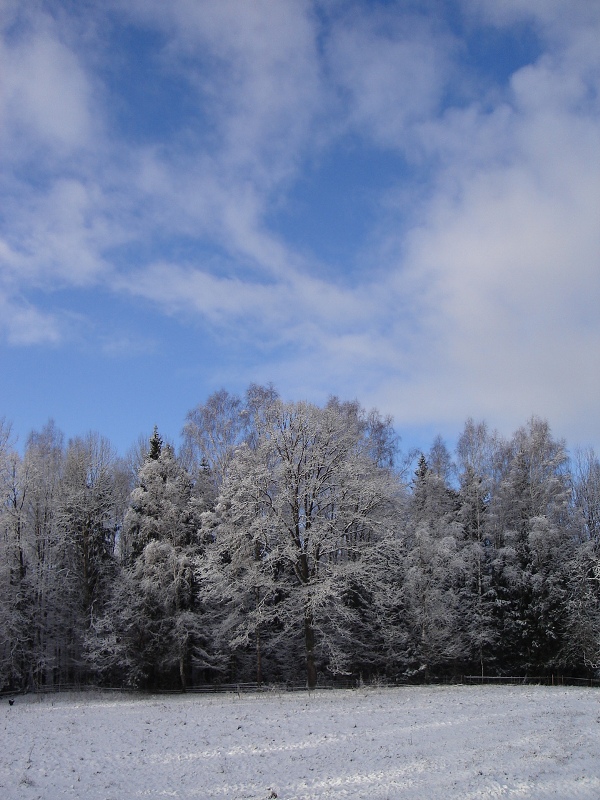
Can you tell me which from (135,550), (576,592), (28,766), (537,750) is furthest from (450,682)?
(28,766)

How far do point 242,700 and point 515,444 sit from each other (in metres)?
28.6

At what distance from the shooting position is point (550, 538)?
38500 millimetres

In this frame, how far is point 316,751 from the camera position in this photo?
16.2m

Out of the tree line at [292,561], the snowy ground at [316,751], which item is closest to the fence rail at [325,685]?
the tree line at [292,561]

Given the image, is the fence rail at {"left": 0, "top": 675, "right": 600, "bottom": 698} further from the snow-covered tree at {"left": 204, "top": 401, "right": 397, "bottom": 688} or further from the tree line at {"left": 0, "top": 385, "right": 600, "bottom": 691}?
the snow-covered tree at {"left": 204, "top": 401, "right": 397, "bottom": 688}

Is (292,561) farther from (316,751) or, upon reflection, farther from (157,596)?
(316,751)

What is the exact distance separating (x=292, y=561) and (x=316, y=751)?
1490cm

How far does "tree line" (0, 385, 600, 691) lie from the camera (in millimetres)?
31766

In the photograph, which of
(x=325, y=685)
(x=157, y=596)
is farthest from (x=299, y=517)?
(x=325, y=685)

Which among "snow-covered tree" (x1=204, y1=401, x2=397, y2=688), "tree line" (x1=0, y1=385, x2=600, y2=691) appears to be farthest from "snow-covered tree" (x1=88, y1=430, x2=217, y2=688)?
"snow-covered tree" (x1=204, y1=401, x2=397, y2=688)

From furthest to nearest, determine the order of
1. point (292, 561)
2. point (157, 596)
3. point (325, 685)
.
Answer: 1. point (325, 685)
2. point (157, 596)
3. point (292, 561)

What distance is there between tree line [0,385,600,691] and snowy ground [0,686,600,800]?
7741 millimetres

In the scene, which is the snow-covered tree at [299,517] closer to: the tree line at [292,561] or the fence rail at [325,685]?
the tree line at [292,561]

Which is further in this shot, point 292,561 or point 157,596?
point 157,596
